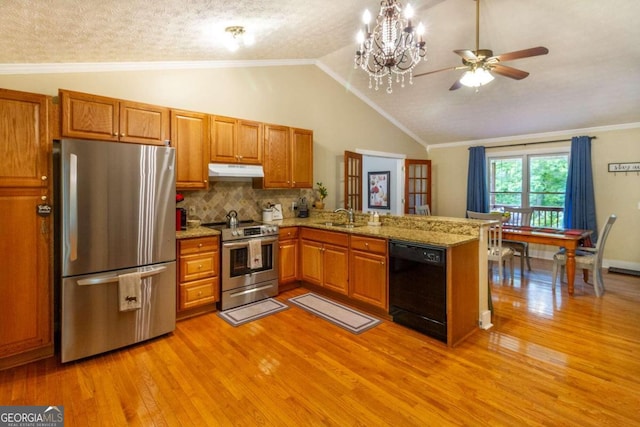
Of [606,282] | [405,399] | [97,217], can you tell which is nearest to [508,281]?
[606,282]

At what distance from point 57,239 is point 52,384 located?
44.7 inches

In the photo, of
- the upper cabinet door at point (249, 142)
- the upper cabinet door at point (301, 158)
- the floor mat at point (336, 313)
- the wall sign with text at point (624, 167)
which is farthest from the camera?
the wall sign with text at point (624, 167)

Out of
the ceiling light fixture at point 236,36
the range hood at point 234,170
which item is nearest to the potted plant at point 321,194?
the range hood at point 234,170

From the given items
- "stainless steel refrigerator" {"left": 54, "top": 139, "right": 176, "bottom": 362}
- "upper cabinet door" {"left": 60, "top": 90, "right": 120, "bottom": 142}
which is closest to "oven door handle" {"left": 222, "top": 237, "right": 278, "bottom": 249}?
"stainless steel refrigerator" {"left": 54, "top": 139, "right": 176, "bottom": 362}

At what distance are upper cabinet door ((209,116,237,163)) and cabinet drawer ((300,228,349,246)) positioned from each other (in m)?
1.27

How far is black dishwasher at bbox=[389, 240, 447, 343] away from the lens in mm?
2762

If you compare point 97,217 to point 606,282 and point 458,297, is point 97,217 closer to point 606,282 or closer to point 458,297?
point 458,297

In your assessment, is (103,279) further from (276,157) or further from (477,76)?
(477,76)

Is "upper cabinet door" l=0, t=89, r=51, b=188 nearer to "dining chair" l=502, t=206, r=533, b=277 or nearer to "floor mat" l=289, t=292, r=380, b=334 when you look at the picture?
"floor mat" l=289, t=292, r=380, b=334

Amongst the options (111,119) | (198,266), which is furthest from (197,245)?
(111,119)

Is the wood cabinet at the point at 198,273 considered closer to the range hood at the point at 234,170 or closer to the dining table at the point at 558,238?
the range hood at the point at 234,170

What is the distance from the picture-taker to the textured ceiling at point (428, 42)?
2.45 metres

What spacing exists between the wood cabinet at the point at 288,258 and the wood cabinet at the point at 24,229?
2242 millimetres

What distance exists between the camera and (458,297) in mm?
2791
